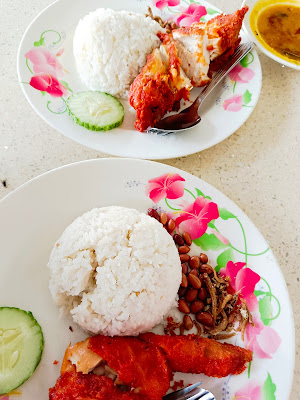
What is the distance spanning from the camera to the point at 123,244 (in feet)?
5.45

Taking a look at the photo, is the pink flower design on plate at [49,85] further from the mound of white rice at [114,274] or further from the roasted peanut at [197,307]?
the roasted peanut at [197,307]

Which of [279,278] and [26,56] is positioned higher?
[26,56]

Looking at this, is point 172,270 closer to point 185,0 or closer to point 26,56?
point 26,56

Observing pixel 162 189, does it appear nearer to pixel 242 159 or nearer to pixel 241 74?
pixel 242 159

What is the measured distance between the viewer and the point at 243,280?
176 centimetres

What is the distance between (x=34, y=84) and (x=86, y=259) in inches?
43.7

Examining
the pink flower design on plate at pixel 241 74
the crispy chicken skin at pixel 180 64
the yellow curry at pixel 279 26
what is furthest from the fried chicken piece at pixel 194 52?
the yellow curry at pixel 279 26

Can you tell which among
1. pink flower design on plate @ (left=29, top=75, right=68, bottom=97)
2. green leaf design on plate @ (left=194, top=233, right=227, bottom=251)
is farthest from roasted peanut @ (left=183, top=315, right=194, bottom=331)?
pink flower design on plate @ (left=29, top=75, right=68, bottom=97)

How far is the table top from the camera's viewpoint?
208 cm

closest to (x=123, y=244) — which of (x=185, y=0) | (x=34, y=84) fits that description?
(x=34, y=84)

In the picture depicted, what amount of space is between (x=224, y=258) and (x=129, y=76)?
50.4 inches

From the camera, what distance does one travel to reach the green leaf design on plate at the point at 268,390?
1.49 metres

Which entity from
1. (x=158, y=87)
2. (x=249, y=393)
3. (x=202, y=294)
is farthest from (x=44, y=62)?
(x=249, y=393)

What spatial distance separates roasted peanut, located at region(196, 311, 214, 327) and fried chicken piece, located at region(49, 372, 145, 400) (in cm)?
41
